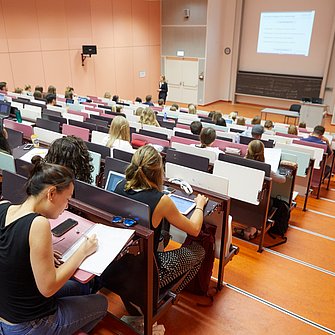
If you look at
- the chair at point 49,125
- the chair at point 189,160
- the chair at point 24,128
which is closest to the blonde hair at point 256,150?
the chair at point 189,160

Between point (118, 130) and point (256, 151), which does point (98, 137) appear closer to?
point (118, 130)

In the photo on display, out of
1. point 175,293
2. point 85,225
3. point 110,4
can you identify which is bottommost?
point 175,293

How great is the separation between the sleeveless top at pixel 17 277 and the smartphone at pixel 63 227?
35 centimetres

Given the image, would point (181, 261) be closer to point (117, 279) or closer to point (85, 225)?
point (117, 279)

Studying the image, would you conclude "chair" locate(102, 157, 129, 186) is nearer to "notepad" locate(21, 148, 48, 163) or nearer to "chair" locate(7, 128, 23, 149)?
"notepad" locate(21, 148, 48, 163)

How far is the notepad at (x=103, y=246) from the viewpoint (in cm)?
154

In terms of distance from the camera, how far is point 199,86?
1246 cm

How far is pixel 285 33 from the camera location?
1133cm

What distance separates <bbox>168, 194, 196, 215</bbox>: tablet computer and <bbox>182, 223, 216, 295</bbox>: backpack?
271mm

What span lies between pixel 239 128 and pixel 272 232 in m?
3.24

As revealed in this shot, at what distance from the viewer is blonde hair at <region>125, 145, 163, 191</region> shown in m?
2.01

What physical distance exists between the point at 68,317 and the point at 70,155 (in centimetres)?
122

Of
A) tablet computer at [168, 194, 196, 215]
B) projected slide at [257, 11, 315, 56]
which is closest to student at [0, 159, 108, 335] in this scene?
tablet computer at [168, 194, 196, 215]

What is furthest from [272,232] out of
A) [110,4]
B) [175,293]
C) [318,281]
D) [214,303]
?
[110,4]
